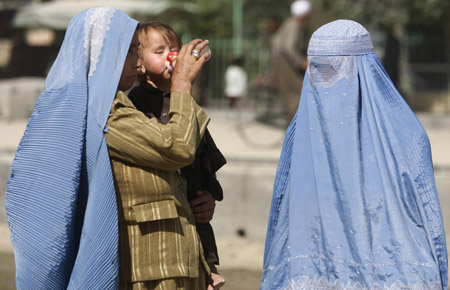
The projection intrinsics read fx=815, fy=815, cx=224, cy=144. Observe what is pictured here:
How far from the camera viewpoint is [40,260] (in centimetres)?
252

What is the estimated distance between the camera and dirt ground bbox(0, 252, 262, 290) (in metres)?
5.75

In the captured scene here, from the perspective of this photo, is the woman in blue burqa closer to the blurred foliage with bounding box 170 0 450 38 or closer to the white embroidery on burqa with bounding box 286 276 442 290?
the white embroidery on burqa with bounding box 286 276 442 290

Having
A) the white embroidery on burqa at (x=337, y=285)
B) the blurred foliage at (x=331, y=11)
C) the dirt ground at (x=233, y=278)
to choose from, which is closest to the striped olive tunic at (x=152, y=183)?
the white embroidery on burqa at (x=337, y=285)

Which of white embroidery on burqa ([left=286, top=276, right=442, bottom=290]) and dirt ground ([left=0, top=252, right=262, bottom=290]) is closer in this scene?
white embroidery on burqa ([left=286, top=276, right=442, bottom=290])

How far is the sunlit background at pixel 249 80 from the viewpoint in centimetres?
655

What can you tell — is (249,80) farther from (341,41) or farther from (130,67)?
(130,67)

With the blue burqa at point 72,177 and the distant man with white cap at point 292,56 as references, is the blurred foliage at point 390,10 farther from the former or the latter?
the blue burqa at point 72,177

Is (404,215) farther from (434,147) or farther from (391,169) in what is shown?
(434,147)

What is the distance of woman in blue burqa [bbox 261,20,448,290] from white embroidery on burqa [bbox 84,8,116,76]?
82cm

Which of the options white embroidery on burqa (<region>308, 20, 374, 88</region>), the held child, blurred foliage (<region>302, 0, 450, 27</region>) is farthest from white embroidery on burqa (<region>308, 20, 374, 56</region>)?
blurred foliage (<region>302, 0, 450, 27</region>)

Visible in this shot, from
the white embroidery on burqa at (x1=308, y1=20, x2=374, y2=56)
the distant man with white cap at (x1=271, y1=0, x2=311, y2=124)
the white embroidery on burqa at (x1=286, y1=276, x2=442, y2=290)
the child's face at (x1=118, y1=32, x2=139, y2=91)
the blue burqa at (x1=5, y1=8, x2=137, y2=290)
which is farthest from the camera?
the distant man with white cap at (x1=271, y1=0, x2=311, y2=124)

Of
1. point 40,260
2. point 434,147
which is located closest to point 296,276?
point 40,260

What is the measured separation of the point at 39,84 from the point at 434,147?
23.0 feet

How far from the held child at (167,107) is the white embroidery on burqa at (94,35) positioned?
0.90 feet
